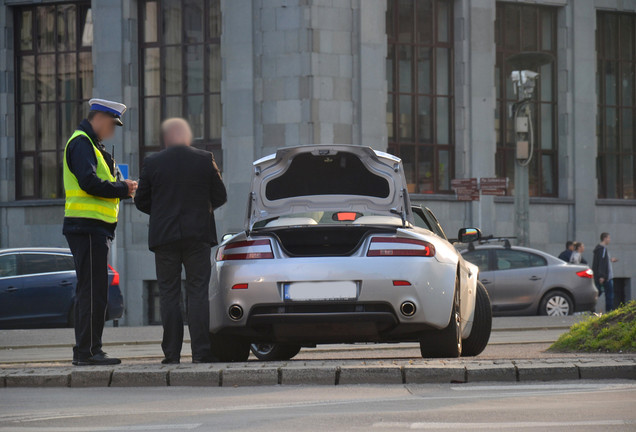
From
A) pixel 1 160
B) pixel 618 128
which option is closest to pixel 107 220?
pixel 1 160

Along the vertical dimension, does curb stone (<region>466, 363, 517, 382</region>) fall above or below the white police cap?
below

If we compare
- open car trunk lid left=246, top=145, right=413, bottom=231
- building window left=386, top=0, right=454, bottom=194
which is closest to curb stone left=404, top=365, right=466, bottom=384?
open car trunk lid left=246, top=145, right=413, bottom=231

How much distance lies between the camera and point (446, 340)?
9.51 metres

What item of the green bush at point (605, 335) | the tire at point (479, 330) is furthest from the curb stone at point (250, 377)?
the green bush at point (605, 335)

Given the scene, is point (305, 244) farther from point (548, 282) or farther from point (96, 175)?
point (548, 282)

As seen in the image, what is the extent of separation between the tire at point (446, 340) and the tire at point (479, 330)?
3.11 feet

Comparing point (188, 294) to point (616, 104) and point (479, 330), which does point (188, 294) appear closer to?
point (479, 330)

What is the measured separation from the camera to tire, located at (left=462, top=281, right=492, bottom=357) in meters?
10.6

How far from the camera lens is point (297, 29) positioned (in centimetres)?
2661

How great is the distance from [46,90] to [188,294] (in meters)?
20.7

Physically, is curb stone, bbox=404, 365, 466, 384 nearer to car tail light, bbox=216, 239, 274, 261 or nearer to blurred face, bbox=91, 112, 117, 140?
car tail light, bbox=216, 239, 274, 261

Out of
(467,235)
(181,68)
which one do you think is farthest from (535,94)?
(467,235)

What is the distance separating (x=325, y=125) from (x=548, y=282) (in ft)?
19.6

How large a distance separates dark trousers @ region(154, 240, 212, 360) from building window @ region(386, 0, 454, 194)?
1883 cm
